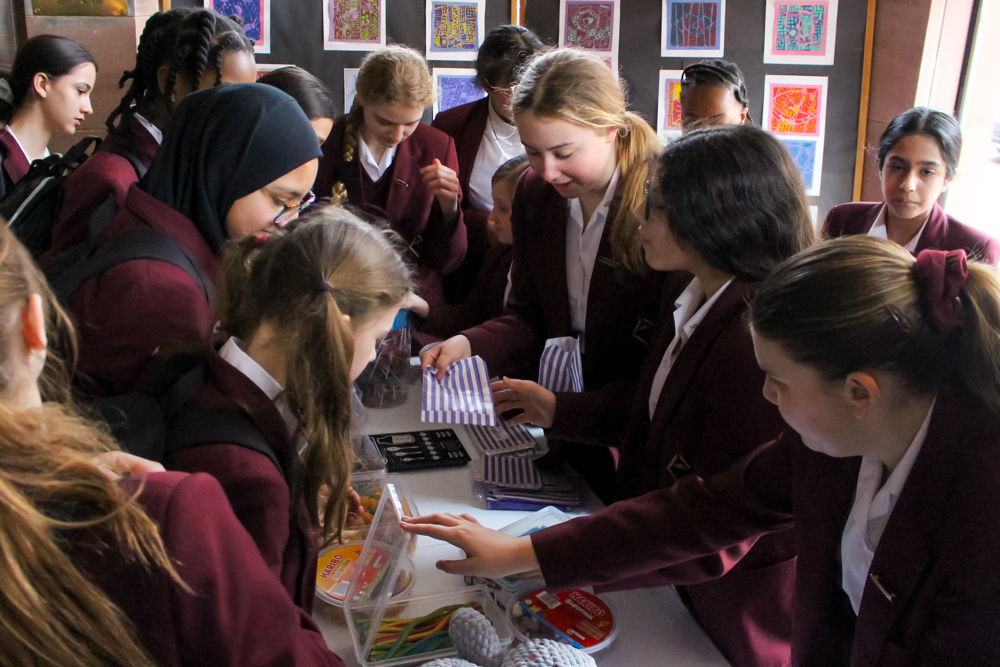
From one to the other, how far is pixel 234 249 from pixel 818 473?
3.24 ft

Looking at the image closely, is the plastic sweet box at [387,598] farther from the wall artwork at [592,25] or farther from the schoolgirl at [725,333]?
the wall artwork at [592,25]

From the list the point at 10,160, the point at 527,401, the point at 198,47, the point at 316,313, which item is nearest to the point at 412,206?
the point at 198,47

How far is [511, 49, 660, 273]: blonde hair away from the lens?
1.82 meters

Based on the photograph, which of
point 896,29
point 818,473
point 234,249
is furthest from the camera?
point 896,29

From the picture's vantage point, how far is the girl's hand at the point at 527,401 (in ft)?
5.92

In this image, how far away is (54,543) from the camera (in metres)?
0.70

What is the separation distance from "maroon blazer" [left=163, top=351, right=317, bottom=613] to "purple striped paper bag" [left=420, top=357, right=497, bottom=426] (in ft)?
1.61

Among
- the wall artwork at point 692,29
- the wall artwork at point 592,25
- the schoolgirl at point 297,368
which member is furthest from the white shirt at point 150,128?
the wall artwork at point 692,29

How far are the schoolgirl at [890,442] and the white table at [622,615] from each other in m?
0.18

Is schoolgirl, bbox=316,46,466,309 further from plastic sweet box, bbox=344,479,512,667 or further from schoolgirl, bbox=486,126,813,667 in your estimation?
plastic sweet box, bbox=344,479,512,667

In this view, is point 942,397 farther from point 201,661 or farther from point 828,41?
point 828,41

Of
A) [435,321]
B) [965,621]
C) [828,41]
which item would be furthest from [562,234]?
[828,41]

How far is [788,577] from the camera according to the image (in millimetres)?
1423

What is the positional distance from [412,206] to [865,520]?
210cm
